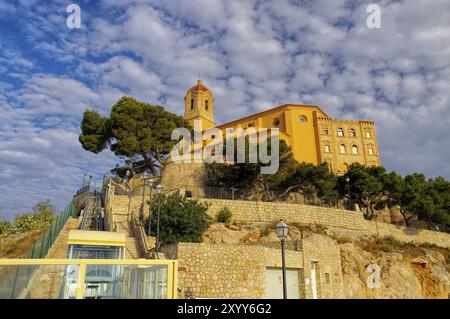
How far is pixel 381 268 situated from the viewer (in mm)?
22297

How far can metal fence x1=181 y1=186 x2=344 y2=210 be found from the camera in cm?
2884

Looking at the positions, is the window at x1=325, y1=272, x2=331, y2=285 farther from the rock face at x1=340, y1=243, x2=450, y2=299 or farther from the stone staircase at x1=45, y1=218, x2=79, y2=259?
the stone staircase at x1=45, y1=218, x2=79, y2=259

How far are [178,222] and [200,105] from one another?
3457 centimetres

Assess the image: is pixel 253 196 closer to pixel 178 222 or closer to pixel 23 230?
pixel 178 222

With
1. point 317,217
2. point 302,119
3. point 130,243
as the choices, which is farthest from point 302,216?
point 302,119

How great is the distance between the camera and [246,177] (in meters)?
32.5

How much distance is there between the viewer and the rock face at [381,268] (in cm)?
2052

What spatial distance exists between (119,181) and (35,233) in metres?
8.58

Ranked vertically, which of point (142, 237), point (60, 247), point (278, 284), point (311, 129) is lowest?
point (278, 284)

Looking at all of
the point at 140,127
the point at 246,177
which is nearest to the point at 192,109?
the point at 140,127

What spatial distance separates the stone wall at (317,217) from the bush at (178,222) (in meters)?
4.67

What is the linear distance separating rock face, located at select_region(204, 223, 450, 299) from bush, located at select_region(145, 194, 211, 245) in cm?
165

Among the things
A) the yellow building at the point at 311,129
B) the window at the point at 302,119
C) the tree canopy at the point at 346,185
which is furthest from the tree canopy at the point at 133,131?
the window at the point at 302,119

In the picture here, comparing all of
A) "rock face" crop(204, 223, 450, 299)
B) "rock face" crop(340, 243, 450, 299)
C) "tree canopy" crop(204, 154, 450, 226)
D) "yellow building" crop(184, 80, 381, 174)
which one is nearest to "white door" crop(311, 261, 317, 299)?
"rock face" crop(340, 243, 450, 299)
